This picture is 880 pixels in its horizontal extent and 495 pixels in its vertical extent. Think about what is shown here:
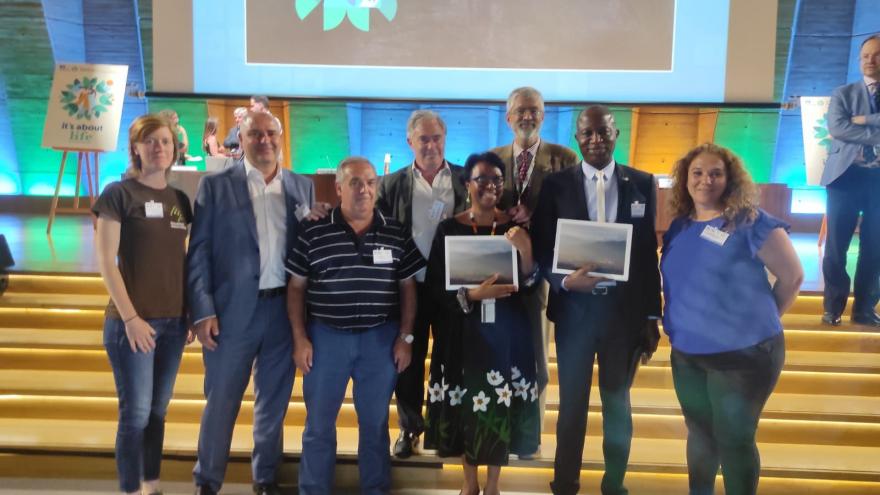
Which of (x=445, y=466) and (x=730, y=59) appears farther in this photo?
(x=730, y=59)

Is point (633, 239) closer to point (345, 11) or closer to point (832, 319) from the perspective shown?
point (832, 319)

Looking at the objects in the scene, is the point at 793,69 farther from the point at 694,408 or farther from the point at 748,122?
the point at 694,408

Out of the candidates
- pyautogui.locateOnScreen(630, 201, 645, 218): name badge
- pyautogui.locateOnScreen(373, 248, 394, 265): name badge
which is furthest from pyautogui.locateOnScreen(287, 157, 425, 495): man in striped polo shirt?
pyautogui.locateOnScreen(630, 201, 645, 218): name badge

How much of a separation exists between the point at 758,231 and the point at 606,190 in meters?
0.60

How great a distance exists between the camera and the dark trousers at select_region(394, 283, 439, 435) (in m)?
2.92

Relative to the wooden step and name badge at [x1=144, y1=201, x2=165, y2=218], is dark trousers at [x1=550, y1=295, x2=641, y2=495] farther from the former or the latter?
name badge at [x1=144, y1=201, x2=165, y2=218]

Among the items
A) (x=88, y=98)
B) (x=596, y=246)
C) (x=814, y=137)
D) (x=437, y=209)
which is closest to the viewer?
(x=596, y=246)

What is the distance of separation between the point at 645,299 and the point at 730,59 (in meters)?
5.11

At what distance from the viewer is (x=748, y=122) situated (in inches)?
374

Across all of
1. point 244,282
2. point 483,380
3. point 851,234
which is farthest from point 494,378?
point 851,234

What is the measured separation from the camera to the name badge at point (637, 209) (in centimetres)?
265

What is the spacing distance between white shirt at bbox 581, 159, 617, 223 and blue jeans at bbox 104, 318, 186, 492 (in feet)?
5.88

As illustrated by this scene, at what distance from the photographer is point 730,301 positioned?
2.38 m

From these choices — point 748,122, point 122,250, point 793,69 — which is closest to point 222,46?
point 122,250
